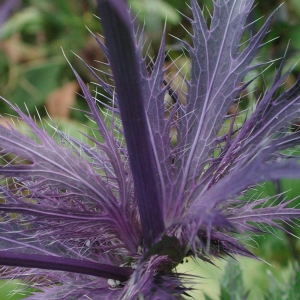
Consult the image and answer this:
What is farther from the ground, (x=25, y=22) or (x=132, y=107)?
(x=25, y=22)

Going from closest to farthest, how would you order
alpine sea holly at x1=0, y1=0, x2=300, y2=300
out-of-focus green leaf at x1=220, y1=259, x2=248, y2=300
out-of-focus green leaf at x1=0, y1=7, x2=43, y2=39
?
alpine sea holly at x1=0, y1=0, x2=300, y2=300 < out-of-focus green leaf at x1=220, y1=259, x2=248, y2=300 < out-of-focus green leaf at x1=0, y1=7, x2=43, y2=39

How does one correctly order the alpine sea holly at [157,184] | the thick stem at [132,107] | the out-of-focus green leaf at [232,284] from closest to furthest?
the thick stem at [132,107] < the alpine sea holly at [157,184] < the out-of-focus green leaf at [232,284]

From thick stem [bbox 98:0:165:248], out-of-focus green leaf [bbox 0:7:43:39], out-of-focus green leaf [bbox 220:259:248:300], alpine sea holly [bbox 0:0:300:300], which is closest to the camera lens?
thick stem [bbox 98:0:165:248]

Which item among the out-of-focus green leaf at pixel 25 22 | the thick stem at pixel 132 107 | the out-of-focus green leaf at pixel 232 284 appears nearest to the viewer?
the thick stem at pixel 132 107

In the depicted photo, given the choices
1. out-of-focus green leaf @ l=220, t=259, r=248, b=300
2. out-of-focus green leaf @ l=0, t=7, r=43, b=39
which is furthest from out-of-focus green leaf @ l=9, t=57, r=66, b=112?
out-of-focus green leaf @ l=220, t=259, r=248, b=300

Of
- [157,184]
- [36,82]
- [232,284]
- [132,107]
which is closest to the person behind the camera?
[132,107]

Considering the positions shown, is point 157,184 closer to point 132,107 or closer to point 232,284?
point 132,107

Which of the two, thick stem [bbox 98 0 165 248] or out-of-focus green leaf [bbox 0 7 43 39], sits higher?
out-of-focus green leaf [bbox 0 7 43 39]

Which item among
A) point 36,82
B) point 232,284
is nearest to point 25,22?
point 36,82

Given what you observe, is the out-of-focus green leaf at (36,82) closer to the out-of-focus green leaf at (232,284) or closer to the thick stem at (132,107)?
the out-of-focus green leaf at (232,284)

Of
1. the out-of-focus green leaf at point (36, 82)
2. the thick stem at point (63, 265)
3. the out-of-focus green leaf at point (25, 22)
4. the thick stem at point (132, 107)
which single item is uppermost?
the out-of-focus green leaf at point (25, 22)

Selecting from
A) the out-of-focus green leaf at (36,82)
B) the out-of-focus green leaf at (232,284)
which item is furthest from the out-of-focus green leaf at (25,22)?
the out-of-focus green leaf at (232,284)

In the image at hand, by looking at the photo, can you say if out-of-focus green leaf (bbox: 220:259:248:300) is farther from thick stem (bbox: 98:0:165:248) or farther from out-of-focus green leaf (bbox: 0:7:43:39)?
out-of-focus green leaf (bbox: 0:7:43:39)

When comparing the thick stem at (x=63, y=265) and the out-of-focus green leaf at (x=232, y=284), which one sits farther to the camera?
the out-of-focus green leaf at (x=232, y=284)
